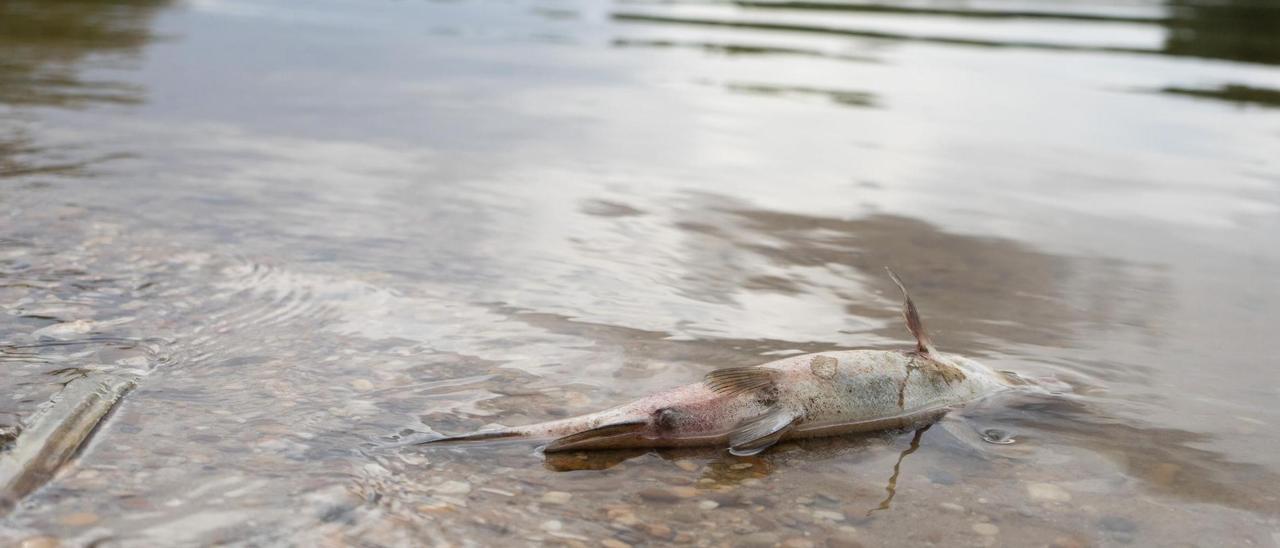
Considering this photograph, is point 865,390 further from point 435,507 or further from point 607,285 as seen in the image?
point 607,285

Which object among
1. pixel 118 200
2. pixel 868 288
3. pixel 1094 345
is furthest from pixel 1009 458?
pixel 118 200

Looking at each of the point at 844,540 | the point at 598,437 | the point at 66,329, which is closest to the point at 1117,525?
the point at 844,540

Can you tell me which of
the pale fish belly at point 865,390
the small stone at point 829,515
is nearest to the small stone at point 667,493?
the small stone at point 829,515

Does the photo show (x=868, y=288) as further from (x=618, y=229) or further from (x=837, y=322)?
(x=618, y=229)

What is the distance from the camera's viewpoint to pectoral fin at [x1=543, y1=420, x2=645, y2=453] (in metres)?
3.62

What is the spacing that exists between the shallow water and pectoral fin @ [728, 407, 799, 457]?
5 cm

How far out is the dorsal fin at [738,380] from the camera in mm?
3734

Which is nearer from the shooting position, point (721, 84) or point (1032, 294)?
point (1032, 294)

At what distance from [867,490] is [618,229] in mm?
Result: 2976

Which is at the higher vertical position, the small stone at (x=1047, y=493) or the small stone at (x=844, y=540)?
the small stone at (x=1047, y=493)

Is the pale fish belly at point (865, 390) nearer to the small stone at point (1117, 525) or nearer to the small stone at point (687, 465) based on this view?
the small stone at point (687, 465)

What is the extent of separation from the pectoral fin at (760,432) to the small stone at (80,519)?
1.77 meters

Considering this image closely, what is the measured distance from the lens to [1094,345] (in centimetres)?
492

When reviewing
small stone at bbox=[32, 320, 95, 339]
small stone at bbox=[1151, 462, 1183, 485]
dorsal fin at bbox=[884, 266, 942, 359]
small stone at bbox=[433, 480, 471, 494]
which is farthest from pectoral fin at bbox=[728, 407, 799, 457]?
small stone at bbox=[32, 320, 95, 339]
